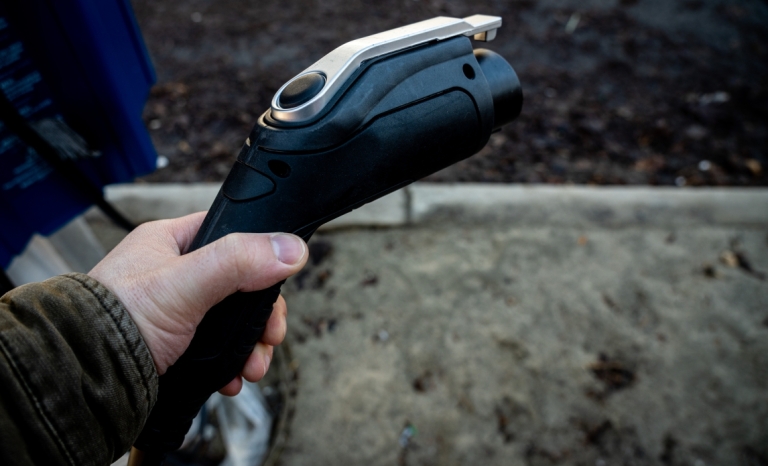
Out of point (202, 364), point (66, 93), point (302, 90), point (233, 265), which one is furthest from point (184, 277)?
point (66, 93)

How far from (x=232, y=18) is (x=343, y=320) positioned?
120 inches

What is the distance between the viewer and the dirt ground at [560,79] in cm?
292

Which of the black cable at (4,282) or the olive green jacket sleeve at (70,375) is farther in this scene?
the black cable at (4,282)

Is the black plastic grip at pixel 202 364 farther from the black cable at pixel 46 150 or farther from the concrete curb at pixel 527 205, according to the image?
the concrete curb at pixel 527 205

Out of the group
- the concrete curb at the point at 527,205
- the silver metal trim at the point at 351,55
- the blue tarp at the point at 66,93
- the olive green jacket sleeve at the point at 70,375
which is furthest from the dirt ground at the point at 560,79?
the olive green jacket sleeve at the point at 70,375

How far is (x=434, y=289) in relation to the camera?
2.28m

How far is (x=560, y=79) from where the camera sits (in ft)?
11.4

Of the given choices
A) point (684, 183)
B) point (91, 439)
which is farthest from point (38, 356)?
point (684, 183)

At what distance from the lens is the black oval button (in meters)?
0.83

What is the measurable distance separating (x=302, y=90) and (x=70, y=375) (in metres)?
0.58

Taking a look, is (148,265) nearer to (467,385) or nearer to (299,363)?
(299,363)

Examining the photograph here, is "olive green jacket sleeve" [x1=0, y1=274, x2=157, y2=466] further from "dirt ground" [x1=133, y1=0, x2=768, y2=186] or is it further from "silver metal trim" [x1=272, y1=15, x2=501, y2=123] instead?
"dirt ground" [x1=133, y1=0, x2=768, y2=186]

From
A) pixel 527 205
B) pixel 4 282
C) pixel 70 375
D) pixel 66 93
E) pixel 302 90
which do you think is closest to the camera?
pixel 70 375

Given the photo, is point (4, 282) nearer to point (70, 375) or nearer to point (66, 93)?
point (66, 93)
